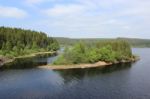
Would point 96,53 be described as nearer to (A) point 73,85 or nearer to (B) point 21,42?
(A) point 73,85

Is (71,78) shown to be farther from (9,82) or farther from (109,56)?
(109,56)

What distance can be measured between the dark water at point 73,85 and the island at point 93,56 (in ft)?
49.8

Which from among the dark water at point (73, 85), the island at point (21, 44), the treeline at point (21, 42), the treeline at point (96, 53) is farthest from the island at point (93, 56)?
the treeline at point (21, 42)

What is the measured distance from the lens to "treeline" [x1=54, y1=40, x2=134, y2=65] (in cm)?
9788

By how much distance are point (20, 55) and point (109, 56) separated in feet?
175

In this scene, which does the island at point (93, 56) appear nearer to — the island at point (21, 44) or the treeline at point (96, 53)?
the treeline at point (96, 53)

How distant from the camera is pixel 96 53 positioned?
108312 mm

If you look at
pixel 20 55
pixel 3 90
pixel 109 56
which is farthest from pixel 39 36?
pixel 3 90

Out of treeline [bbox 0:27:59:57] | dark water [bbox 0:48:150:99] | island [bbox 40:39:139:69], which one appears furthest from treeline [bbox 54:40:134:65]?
treeline [bbox 0:27:59:57]

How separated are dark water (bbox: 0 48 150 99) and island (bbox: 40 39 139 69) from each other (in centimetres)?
1518

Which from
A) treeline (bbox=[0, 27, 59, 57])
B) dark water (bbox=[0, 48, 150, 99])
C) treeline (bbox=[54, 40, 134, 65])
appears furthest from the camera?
treeline (bbox=[0, 27, 59, 57])

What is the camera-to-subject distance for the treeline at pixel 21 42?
137 m

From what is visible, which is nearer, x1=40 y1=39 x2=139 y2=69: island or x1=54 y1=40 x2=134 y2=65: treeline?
x1=40 y1=39 x2=139 y2=69: island

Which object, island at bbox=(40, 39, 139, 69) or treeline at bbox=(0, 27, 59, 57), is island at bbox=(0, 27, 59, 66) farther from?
island at bbox=(40, 39, 139, 69)
